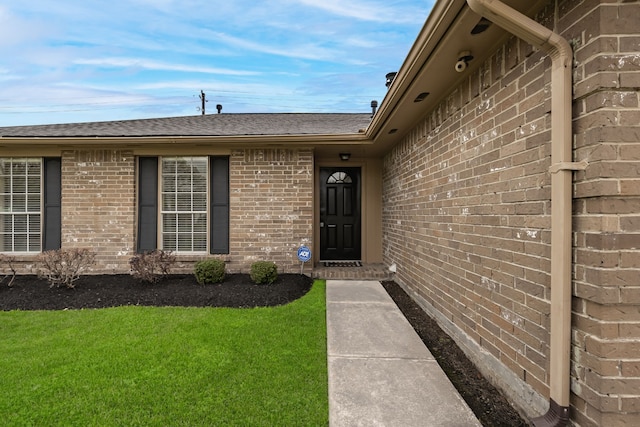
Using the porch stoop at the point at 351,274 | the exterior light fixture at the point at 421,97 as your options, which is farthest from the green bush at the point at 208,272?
the exterior light fixture at the point at 421,97

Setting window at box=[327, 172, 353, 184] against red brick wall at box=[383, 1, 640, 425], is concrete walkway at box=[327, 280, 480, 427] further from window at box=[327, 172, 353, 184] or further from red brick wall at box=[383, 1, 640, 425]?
window at box=[327, 172, 353, 184]

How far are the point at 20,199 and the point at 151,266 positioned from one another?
340 centimetres

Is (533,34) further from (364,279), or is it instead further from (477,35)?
(364,279)

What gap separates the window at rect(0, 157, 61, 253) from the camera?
631 cm

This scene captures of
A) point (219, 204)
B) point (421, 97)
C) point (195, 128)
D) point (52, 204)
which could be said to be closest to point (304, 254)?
point (219, 204)

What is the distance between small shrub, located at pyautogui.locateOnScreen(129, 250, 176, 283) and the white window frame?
621mm

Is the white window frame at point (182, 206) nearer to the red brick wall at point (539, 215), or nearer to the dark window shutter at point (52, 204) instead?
the dark window shutter at point (52, 204)

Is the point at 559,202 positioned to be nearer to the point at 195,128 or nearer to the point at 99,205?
the point at 195,128

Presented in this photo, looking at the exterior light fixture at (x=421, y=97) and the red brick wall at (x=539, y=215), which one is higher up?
the exterior light fixture at (x=421, y=97)

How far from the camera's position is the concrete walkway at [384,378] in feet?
6.97

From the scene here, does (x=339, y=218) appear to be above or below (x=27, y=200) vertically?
below

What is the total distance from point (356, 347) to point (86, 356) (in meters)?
2.49

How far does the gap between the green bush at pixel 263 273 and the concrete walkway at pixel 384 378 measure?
1.65m

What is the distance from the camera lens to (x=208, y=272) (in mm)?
5461
